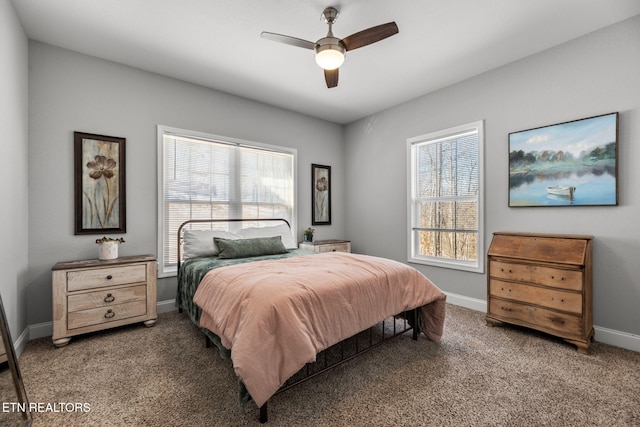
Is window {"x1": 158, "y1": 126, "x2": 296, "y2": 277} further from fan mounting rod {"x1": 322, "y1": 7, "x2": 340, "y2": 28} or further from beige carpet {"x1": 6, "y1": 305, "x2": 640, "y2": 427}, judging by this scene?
fan mounting rod {"x1": 322, "y1": 7, "x2": 340, "y2": 28}

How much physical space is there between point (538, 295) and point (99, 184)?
4.51 metres

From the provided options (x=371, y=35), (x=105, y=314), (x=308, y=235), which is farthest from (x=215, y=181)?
(x=371, y=35)

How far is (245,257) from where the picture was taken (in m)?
3.14

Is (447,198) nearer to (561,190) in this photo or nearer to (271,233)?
(561,190)

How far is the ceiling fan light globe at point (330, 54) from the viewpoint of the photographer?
7.29 ft

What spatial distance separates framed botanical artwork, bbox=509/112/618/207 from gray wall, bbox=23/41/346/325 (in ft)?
11.0

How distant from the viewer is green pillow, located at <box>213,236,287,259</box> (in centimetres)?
311

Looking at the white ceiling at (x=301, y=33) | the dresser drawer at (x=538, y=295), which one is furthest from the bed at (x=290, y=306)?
the white ceiling at (x=301, y=33)

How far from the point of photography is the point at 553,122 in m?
2.82

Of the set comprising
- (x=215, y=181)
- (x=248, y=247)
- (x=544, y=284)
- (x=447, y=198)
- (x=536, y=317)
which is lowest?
(x=536, y=317)

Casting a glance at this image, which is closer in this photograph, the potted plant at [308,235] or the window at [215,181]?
the window at [215,181]

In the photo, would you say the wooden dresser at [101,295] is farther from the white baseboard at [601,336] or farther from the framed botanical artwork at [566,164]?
the framed botanical artwork at [566,164]

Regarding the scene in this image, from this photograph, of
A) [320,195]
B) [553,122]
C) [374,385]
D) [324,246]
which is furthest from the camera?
[320,195]

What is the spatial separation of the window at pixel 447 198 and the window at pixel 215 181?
75.2 inches
